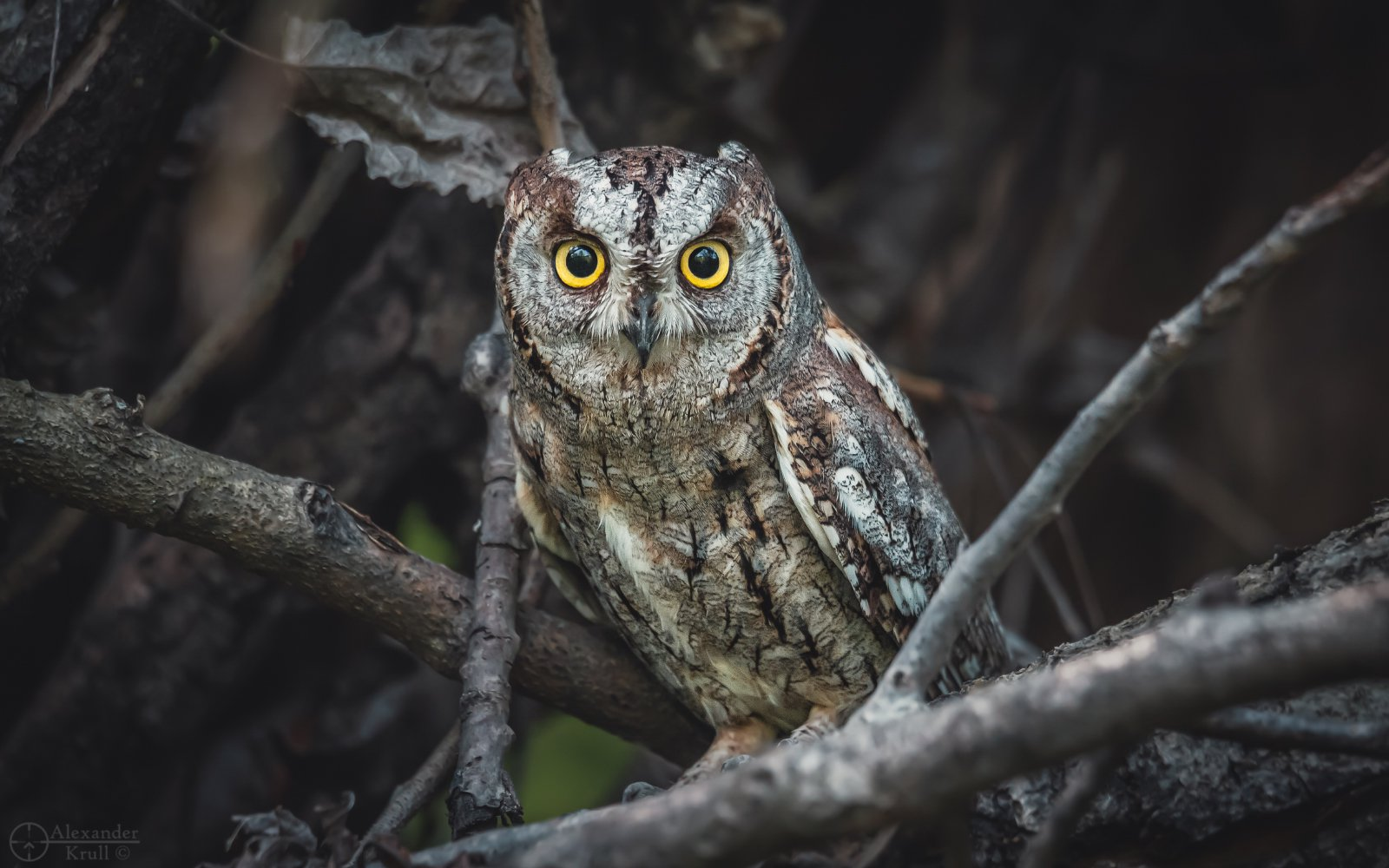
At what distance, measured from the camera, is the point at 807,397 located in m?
2.11

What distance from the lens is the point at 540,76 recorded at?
2408 mm

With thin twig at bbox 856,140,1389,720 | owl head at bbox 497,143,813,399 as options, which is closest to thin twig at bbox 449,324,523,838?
owl head at bbox 497,143,813,399

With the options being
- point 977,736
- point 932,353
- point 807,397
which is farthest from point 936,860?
point 932,353

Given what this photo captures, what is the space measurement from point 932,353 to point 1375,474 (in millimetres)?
1877

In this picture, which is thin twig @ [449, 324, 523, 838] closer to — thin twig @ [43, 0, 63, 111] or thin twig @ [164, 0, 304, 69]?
thin twig @ [164, 0, 304, 69]

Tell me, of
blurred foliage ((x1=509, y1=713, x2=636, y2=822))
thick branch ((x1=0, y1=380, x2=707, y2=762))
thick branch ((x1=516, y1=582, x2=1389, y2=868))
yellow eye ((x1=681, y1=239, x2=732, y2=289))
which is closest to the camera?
thick branch ((x1=516, y1=582, x2=1389, y2=868))

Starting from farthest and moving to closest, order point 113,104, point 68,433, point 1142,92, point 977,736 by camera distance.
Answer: point 1142,92 → point 113,104 → point 68,433 → point 977,736

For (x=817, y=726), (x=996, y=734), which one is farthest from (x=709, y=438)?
(x=996, y=734)

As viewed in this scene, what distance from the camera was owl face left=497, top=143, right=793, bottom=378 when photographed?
1910mm

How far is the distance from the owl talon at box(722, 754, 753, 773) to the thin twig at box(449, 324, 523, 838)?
1.49ft

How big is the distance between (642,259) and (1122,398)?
40.4 inches

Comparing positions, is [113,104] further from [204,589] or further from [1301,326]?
[1301,326]

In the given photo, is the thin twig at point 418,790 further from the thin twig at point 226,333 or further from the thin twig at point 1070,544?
the thin twig at point 1070,544

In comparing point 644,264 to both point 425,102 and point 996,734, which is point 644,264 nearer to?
point 425,102
